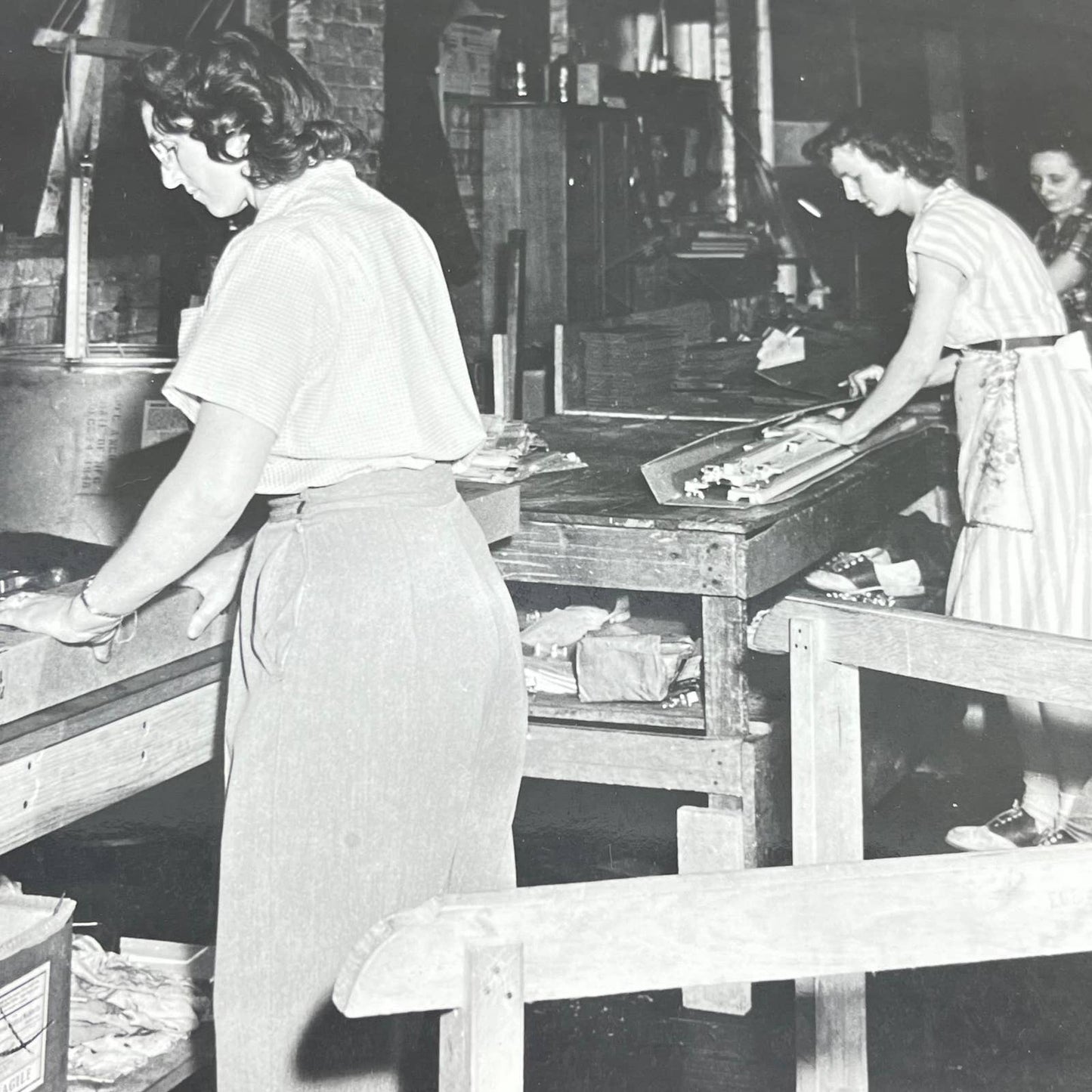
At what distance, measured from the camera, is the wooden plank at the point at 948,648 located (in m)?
2.03

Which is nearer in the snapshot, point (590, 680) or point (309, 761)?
point (309, 761)

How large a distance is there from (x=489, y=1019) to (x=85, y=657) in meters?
0.92

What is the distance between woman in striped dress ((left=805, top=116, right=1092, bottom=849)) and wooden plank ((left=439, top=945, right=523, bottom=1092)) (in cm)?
265

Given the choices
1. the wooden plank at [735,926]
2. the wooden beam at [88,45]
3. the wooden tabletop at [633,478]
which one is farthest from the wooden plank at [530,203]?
the wooden plank at [735,926]

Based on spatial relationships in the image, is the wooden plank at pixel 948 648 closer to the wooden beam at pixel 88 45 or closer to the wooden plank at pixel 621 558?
the wooden plank at pixel 621 558

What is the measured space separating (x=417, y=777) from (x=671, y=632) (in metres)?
1.80

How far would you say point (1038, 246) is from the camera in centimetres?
473

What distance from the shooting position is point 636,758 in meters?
3.10

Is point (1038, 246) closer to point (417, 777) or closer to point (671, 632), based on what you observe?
point (671, 632)

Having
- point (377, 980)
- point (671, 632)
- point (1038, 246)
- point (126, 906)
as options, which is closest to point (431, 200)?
point (1038, 246)

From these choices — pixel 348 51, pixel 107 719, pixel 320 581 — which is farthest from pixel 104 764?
pixel 348 51

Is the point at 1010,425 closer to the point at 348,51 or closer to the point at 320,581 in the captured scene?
the point at 320,581

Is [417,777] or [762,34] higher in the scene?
[762,34]

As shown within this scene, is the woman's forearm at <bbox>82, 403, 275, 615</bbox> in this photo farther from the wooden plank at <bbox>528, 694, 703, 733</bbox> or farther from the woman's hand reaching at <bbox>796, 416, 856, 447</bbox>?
the woman's hand reaching at <bbox>796, 416, 856, 447</bbox>
